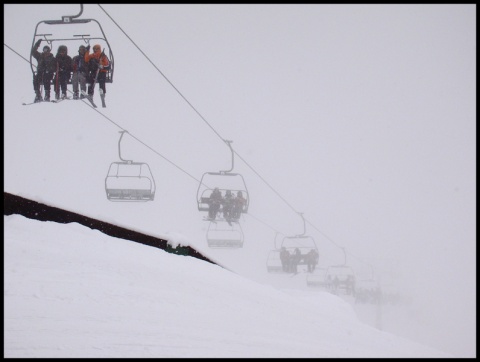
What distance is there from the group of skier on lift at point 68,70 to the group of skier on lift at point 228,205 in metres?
5.14

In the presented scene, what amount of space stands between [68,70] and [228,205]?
5.69 m

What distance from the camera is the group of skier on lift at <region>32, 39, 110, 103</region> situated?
24.4ft

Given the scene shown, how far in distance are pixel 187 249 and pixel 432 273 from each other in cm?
10179

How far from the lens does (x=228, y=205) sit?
1222 centimetres

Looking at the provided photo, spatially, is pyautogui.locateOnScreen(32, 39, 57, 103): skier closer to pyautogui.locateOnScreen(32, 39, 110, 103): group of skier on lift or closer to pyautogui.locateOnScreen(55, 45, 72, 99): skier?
pyautogui.locateOnScreen(32, 39, 110, 103): group of skier on lift

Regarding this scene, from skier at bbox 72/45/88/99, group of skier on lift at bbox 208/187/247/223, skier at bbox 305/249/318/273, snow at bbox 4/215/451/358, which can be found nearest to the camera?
snow at bbox 4/215/451/358

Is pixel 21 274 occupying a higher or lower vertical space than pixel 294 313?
higher

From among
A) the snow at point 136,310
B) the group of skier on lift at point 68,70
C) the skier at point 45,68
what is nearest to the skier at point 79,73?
the group of skier on lift at point 68,70

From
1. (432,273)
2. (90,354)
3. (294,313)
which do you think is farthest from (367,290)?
(432,273)

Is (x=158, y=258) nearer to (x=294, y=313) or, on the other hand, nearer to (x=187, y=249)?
(x=187, y=249)

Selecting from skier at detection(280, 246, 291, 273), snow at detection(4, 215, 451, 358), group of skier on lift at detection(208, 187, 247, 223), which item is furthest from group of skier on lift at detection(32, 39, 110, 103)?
skier at detection(280, 246, 291, 273)

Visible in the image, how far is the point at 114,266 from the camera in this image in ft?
16.7

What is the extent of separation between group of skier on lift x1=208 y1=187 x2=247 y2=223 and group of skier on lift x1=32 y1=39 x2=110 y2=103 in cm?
514

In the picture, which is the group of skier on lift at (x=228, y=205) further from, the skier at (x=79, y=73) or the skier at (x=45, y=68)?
the skier at (x=45, y=68)
